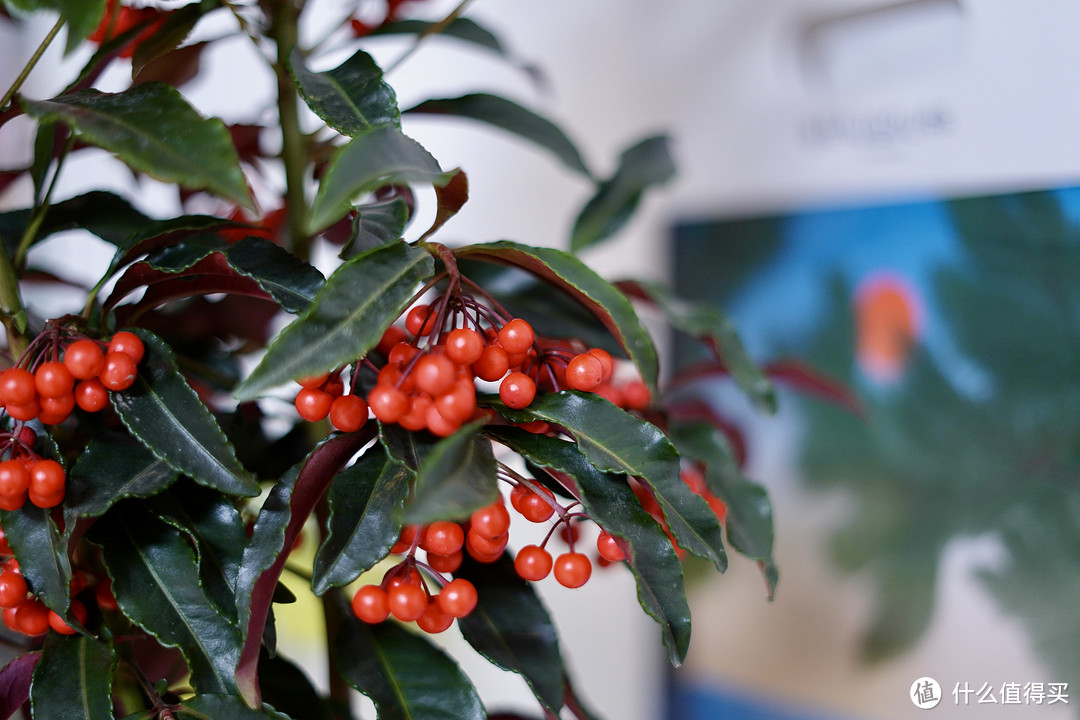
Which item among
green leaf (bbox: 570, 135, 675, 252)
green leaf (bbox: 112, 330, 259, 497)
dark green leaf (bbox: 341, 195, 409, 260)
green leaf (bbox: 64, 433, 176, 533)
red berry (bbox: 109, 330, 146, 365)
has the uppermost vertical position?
green leaf (bbox: 570, 135, 675, 252)

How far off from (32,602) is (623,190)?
57cm

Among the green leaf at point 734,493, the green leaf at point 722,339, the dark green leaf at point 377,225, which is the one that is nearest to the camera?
the dark green leaf at point 377,225

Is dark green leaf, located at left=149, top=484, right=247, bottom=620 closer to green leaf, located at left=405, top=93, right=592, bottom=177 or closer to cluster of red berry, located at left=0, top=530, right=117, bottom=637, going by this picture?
cluster of red berry, located at left=0, top=530, right=117, bottom=637

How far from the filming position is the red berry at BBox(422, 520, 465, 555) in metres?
0.42

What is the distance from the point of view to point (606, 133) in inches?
43.9

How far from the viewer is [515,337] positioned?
415 mm

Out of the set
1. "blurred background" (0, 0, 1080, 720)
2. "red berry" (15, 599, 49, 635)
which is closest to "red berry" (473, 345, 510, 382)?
"red berry" (15, 599, 49, 635)

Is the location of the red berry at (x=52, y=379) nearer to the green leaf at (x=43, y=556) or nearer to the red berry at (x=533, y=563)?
the green leaf at (x=43, y=556)

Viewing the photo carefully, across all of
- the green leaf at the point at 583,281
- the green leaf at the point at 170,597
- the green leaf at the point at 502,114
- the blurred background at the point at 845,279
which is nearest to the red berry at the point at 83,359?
the green leaf at the point at 170,597

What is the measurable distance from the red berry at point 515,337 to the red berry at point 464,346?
0.07 feet

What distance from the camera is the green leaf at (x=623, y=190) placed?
0.73 m

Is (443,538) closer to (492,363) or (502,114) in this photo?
(492,363)

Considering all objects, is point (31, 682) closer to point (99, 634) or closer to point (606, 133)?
point (99, 634)

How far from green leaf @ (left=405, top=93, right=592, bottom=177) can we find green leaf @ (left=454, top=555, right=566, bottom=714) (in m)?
0.37
